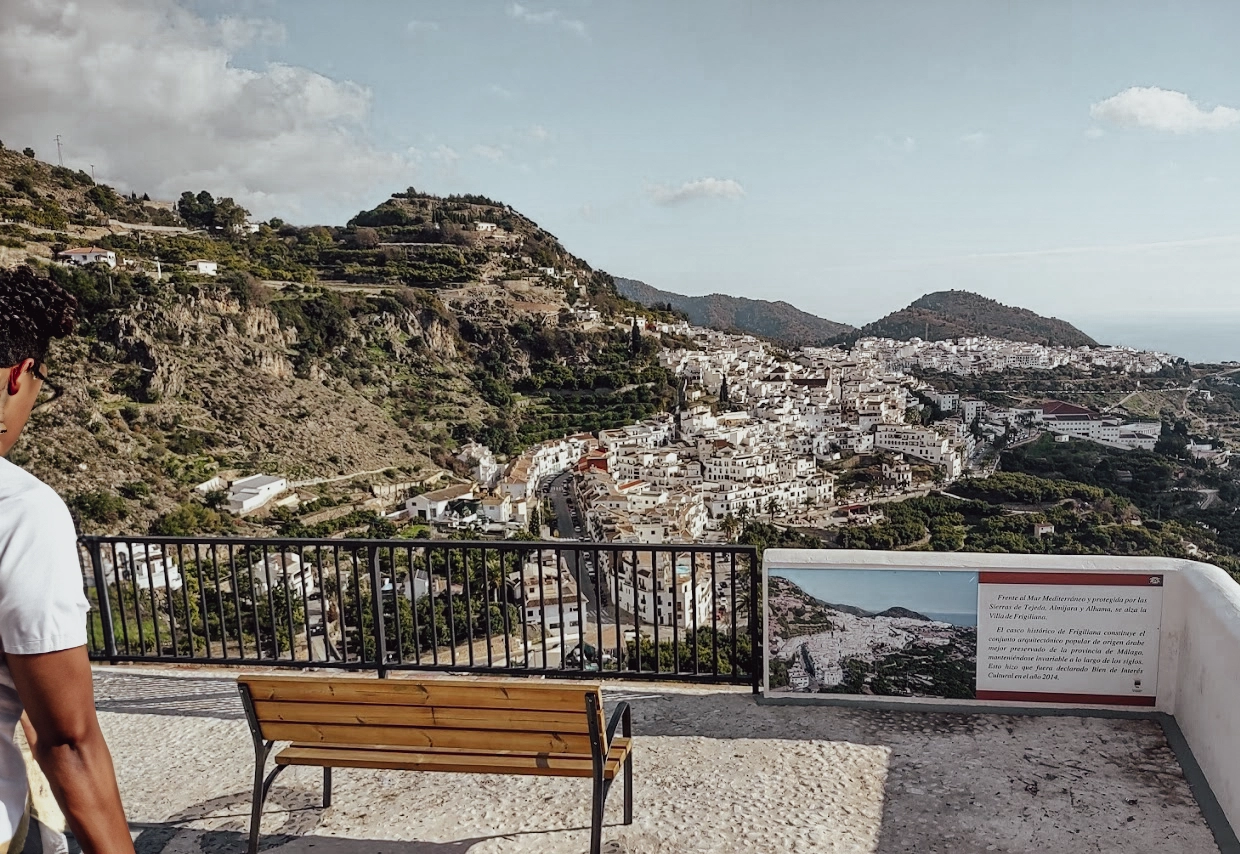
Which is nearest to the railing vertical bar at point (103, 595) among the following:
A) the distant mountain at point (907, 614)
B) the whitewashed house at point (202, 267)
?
the distant mountain at point (907, 614)

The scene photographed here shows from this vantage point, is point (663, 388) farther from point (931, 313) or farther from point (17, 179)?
point (931, 313)

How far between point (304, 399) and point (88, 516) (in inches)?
881

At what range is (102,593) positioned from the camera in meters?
4.87

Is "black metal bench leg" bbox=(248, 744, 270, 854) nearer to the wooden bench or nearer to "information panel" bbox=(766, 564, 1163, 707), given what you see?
the wooden bench

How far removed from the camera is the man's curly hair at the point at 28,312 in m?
1.25

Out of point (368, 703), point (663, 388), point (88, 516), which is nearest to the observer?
point (368, 703)

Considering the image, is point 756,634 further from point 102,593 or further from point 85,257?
point 85,257

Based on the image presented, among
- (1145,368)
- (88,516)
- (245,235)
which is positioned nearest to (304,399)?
(88,516)

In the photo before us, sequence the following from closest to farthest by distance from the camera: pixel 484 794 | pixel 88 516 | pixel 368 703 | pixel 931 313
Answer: pixel 368 703 → pixel 484 794 → pixel 88 516 → pixel 931 313

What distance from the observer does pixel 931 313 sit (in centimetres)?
17388

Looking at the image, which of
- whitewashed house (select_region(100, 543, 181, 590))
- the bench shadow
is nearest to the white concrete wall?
the bench shadow

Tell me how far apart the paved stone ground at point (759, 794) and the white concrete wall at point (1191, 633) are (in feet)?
0.53

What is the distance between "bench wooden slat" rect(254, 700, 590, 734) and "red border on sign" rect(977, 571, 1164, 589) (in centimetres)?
223

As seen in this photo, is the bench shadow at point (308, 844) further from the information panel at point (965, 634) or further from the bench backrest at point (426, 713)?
the information panel at point (965, 634)
